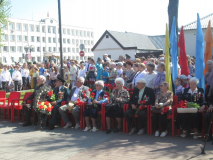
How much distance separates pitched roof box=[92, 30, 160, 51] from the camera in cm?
4608

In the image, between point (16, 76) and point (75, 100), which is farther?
point (16, 76)

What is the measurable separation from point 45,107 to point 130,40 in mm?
40650

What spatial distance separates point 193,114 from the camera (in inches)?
267

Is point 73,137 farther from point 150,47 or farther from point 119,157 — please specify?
point 150,47

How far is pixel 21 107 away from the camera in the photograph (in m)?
9.38

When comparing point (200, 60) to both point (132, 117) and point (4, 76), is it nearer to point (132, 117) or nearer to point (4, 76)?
point (132, 117)

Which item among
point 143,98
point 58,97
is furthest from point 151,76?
point 58,97

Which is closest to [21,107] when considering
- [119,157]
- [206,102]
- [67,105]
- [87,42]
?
[67,105]

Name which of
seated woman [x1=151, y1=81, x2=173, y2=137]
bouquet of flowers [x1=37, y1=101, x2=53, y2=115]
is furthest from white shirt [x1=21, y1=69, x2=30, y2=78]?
seated woman [x1=151, y1=81, x2=173, y2=137]

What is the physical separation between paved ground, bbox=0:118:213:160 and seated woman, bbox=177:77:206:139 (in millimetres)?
311

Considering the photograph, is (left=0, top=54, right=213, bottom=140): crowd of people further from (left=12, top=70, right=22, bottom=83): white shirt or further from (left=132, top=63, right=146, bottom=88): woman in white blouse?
(left=12, top=70, right=22, bottom=83): white shirt

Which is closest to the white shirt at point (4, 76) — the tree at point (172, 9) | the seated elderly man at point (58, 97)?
the seated elderly man at point (58, 97)

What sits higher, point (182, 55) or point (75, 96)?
point (182, 55)

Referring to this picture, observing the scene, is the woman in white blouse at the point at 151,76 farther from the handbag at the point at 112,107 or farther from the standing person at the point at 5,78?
the standing person at the point at 5,78
